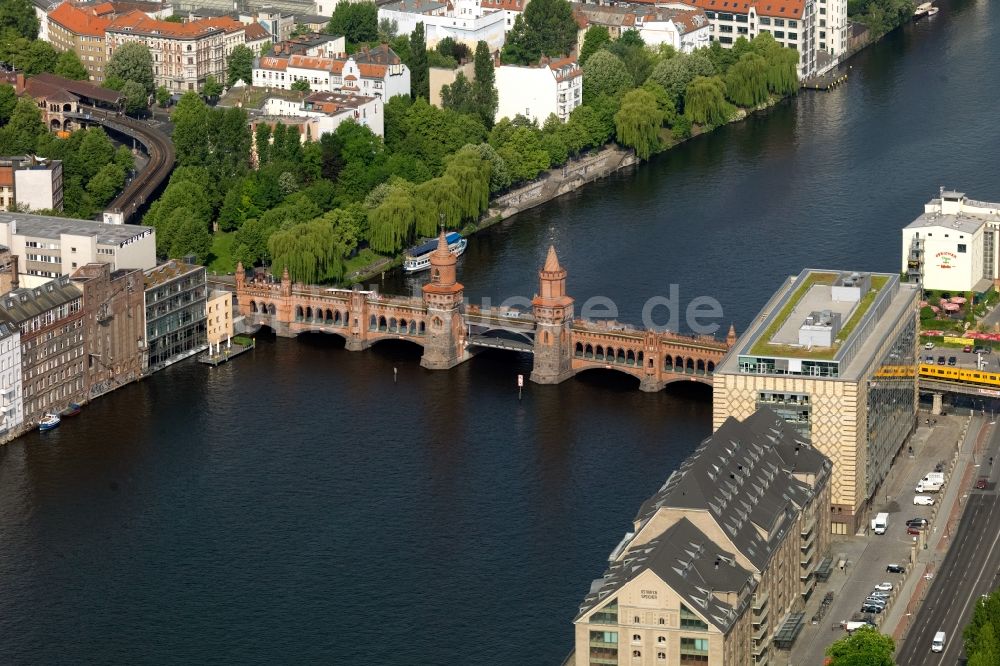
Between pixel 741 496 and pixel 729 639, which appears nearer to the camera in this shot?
pixel 729 639

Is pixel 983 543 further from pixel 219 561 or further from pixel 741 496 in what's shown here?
pixel 219 561

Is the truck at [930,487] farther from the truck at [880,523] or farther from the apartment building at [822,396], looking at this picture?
the truck at [880,523]

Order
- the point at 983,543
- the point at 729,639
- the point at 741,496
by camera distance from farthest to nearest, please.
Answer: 1. the point at 983,543
2. the point at 741,496
3. the point at 729,639

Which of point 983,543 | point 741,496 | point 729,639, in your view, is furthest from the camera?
point 983,543

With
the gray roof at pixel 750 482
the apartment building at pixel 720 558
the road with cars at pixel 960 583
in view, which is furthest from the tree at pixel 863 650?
the gray roof at pixel 750 482

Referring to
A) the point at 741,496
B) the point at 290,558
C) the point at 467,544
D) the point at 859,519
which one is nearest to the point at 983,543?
the point at 859,519

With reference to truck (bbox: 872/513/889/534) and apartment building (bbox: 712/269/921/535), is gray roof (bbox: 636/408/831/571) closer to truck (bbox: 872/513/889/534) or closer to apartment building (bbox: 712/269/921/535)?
apartment building (bbox: 712/269/921/535)
